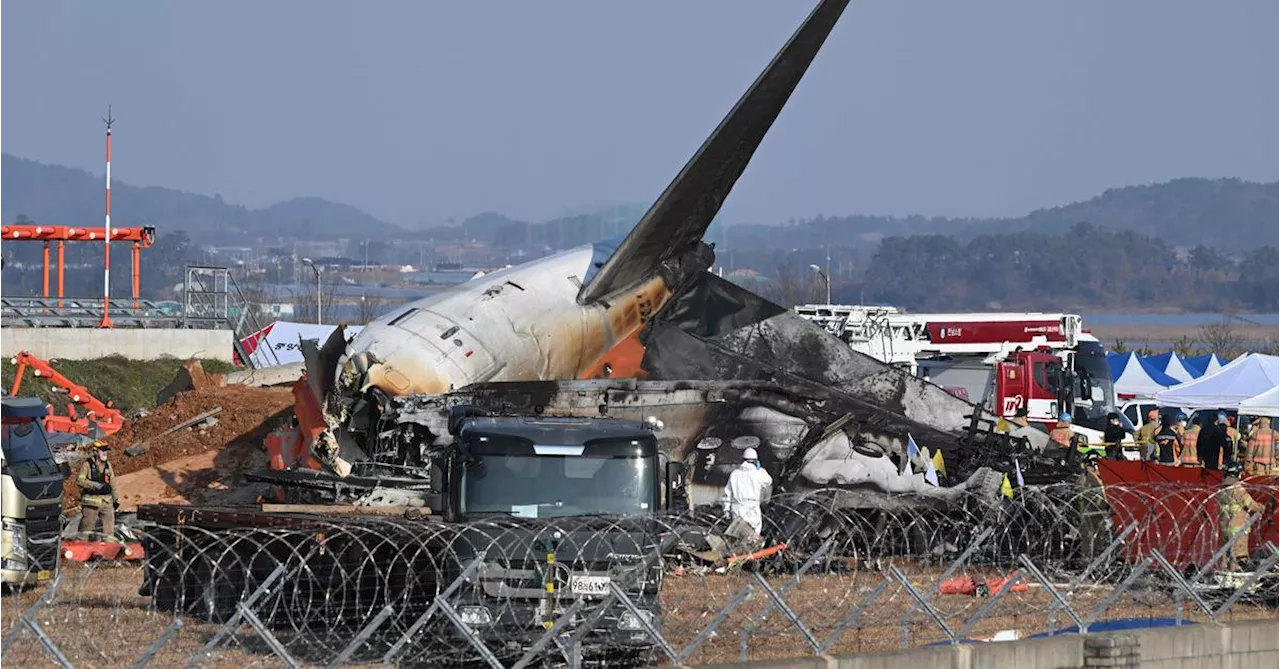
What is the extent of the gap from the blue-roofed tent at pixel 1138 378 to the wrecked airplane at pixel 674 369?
24694mm

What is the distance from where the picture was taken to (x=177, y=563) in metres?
15.6

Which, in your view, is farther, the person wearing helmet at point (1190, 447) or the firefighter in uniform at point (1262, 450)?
the person wearing helmet at point (1190, 447)

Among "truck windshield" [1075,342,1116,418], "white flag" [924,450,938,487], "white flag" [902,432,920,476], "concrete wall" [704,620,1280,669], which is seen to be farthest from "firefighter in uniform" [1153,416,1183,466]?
"concrete wall" [704,620,1280,669]

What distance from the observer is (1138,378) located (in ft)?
196

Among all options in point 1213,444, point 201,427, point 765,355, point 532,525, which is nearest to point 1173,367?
point 1213,444

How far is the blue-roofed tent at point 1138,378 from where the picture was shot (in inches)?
2249

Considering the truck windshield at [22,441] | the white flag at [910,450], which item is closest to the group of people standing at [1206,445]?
the white flag at [910,450]

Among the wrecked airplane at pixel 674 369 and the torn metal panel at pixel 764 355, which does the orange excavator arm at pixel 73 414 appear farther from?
the torn metal panel at pixel 764 355

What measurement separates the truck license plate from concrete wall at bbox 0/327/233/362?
38.0 meters

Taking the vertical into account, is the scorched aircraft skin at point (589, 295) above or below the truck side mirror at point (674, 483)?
above

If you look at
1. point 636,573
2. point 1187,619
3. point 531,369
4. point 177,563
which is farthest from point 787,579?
point 531,369

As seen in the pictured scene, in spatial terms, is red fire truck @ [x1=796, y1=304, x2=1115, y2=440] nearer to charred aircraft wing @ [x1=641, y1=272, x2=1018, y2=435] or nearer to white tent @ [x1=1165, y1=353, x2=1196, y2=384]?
white tent @ [x1=1165, y1=353, x2=1196, y2=384]

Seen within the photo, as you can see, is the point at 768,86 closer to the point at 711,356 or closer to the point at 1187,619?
the point at 711,356

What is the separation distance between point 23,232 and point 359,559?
42834 mm
